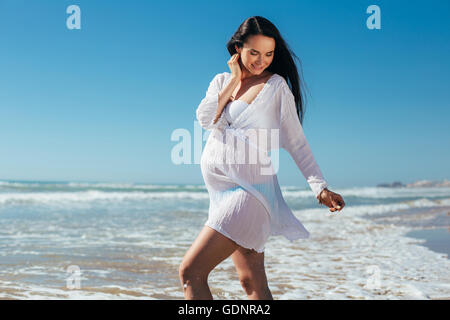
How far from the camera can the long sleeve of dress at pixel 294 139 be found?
2.12m

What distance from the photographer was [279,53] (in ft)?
7.49

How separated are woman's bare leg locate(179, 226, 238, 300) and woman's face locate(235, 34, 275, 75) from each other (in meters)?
0.80

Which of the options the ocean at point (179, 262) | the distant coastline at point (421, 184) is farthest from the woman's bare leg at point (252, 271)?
the distant coastline at point (421, 184)

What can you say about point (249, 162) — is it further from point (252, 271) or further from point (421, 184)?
point (421, 184)

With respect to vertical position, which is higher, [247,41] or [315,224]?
[247,41]

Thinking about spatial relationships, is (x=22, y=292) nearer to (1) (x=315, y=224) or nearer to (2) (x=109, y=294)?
(2) (x=109, y=294)

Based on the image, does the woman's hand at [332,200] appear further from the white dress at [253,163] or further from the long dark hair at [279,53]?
the long dark hair at [279,53]

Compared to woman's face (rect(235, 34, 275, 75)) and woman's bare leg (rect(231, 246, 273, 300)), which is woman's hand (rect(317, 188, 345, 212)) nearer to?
woman's bare leg (rect(231, 246, 273, 300))

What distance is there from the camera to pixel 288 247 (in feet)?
24.2

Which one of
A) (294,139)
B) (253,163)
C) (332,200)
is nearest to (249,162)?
(253,163)
